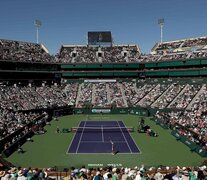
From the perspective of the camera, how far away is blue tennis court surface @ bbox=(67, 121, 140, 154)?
38.0 meters

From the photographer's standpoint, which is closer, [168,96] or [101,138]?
[101,138]

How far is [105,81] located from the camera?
87312 millimetres

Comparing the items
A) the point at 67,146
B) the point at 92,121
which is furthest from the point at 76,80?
the point at 67,146

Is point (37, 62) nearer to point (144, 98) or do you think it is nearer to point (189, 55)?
point (144, 98)

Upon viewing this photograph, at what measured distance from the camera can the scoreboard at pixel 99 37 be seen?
329 feet

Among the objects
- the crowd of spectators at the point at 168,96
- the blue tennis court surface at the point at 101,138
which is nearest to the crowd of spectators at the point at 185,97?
the crowd of spectators at the point at 168,96

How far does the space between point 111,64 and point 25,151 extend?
53.7 meters

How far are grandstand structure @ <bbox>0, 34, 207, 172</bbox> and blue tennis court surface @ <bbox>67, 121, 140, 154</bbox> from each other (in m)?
7.37

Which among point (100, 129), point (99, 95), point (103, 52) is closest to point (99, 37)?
point (103, 52)

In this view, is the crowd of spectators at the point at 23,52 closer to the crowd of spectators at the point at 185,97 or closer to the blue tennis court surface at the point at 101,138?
the blue tennis court surface at the point at 101,138

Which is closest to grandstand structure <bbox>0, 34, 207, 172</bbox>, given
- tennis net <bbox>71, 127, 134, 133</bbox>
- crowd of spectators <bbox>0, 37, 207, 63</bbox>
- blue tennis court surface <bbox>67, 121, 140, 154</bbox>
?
crowd of spectators <bbox>0, 37, 207, 63</bbox>

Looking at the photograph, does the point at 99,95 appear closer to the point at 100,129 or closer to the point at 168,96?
the point at 168,96

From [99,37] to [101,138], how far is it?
197ft

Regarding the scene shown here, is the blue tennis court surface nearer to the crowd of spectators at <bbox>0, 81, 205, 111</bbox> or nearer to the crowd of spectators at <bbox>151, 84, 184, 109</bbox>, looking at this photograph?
the crowd of spectators at <bbox>151, 84, 184, 109</bbox>
